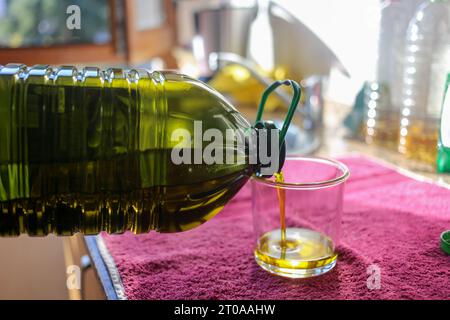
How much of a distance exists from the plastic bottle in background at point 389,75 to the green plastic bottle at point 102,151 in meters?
0.62

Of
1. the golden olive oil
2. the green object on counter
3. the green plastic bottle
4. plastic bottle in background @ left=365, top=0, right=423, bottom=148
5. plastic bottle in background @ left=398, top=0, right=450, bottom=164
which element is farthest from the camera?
plastic bottle in background @ left=365, top=0, right=423, bottom=148

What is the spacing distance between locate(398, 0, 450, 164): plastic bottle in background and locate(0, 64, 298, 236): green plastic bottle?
55 centimetres

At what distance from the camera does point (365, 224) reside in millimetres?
858

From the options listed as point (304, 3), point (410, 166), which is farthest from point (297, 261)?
point (304, 3)

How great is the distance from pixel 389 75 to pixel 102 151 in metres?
0.77

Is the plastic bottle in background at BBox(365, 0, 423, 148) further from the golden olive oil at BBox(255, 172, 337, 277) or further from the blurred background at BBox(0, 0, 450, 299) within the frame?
the golden olive oil at BBox(255, 172, 337, 277)

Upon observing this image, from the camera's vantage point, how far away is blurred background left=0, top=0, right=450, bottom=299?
1.10m

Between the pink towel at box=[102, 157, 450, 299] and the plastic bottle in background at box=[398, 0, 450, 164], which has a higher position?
the plastic bottle in background at box=[398, 0, 450, 164]

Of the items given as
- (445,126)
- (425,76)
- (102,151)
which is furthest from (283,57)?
(102,151)

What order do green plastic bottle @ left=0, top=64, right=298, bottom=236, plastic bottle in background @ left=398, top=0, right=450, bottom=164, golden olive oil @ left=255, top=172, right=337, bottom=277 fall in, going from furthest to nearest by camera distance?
plastic bottle in background @ left=398, top=0, right=450, bottom=164, golden olive oil @ left=255, top=172, right=337, bottom=277, green plastic bottle @ left=0, top=64, right=298, bottom=236

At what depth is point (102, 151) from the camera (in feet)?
2.01

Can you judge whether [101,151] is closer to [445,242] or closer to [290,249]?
[290,249]

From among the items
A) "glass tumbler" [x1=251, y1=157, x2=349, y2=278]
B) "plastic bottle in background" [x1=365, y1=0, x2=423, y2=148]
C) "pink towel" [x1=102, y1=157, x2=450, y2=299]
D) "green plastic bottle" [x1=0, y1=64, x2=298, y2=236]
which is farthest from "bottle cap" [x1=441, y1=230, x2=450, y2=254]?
"plastic bottle in background" [x1=365, y1=0, x2=423, y2=148]

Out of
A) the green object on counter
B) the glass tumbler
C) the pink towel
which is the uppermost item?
the green object on counter
